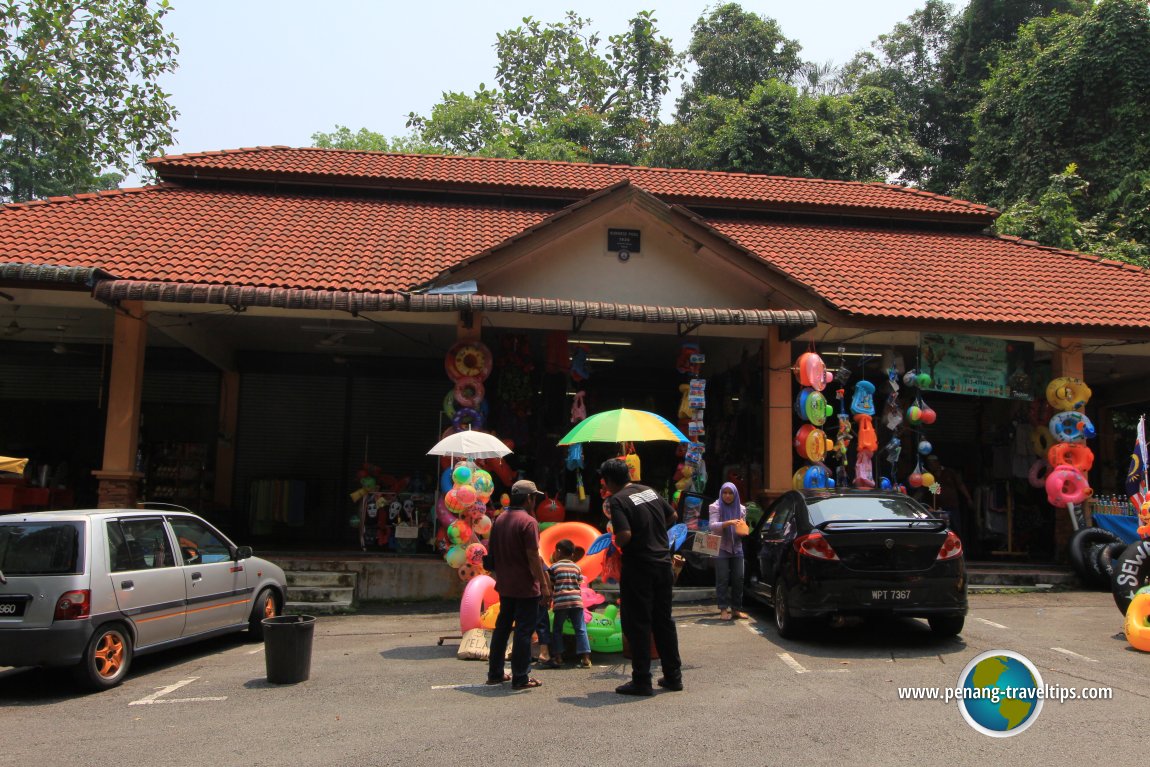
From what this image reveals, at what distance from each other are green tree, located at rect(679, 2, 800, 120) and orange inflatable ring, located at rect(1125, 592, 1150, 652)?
30.5m

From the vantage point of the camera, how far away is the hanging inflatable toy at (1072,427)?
13.6 metres

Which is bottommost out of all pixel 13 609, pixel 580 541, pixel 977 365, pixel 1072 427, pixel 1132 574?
pixel 13 609

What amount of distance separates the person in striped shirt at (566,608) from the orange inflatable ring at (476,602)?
1.08m

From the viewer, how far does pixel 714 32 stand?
37.1 meters

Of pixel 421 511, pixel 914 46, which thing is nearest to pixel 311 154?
pixel 421 511

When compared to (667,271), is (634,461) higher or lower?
lower

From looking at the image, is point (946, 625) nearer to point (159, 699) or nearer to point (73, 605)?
point (159, 699)

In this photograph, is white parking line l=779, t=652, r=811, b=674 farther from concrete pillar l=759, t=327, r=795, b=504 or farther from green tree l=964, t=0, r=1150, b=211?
green tree l=964, t=0, r=1150, b=211

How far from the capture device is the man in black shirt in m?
6.86

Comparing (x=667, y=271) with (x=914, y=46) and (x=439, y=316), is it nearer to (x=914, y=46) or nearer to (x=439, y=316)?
(x=439, y=316)

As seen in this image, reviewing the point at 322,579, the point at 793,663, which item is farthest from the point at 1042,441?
the point at 322,579

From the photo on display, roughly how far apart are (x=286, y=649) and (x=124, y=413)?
6.44m

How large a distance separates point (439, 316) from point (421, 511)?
311cm

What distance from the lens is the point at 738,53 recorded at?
36625 mm
